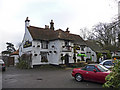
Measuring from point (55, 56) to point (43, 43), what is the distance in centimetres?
370

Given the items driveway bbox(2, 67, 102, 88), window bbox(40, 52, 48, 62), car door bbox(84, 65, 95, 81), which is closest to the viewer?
driveway bbox(2, 67, 102, 88)

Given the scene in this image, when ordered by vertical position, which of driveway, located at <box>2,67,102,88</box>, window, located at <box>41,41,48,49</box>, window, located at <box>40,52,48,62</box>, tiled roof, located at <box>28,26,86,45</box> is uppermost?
tiled roof, located at <box>28,26,86,45</box>

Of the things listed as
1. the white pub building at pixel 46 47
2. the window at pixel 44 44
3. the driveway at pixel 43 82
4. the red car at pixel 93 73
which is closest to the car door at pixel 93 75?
the red car at pixel 93 73

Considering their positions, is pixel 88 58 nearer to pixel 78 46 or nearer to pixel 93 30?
pixel 78 46

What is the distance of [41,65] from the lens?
2136 cm

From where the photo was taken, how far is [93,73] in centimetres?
830

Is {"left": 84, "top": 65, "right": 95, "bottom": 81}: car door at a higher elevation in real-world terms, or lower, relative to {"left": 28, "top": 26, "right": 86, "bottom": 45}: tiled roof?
lower

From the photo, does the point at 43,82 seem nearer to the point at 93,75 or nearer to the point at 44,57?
the point at 93,75

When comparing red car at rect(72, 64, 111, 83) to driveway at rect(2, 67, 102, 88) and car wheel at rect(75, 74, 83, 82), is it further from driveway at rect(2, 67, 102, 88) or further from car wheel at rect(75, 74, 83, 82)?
driveway at rect(2, 67, 102, 88)

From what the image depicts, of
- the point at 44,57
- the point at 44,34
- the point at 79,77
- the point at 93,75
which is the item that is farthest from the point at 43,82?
the point at 44,34

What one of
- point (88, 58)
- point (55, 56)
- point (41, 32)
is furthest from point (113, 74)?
point (88, 58)

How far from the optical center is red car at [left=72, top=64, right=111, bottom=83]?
7853 mm

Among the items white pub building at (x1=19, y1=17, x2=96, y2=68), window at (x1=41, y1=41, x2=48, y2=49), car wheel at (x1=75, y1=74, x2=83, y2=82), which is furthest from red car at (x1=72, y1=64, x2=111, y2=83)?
window at (x1=41, y1=41, x2=48, y2=49)

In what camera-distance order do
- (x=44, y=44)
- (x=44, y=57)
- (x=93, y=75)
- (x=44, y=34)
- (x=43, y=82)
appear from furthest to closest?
(x=44, y=34), (x=44, y=44), (x=44, y=57), (x=43, y=82), (x=93, y=75)
